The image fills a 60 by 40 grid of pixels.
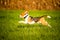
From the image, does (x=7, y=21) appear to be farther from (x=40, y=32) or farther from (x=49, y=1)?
(x=49, y=1)

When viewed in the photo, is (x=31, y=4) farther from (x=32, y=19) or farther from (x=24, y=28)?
(x=24, y=28)

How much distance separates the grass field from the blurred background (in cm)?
9

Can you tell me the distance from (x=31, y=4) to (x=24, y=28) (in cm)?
48

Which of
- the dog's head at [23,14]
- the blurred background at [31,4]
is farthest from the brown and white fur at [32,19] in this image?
the blurred background at [31,4]

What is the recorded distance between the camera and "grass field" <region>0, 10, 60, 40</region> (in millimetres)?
2934

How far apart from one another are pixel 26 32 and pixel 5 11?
21.9 inches

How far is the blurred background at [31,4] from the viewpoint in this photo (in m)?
3.07

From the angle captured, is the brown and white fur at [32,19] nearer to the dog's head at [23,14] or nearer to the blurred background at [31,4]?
the dog's head at [23,14]

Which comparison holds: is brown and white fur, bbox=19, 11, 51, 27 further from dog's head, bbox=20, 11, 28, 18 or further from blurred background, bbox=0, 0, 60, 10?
blurred background, bbox=0, 0, 60, 10

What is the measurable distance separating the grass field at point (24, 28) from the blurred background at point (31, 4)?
9cm

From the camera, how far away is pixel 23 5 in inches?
122

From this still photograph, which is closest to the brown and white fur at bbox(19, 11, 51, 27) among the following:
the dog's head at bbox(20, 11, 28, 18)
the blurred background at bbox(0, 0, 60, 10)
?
the dog's head at bbox(20, 11, 28, 18)

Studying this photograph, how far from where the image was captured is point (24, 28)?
299 cm

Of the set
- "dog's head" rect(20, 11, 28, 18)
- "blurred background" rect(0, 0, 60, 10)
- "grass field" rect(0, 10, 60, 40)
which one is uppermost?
"blurred background" rect(0, 0, 60, 10)
